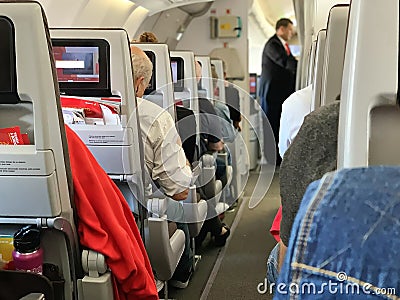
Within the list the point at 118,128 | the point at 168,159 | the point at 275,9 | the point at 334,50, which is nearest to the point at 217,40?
the point at 275,9

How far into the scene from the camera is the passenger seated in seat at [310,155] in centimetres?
98

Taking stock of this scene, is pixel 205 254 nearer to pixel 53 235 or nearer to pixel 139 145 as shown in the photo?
pixel 139 145

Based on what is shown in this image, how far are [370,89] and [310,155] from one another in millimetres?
209

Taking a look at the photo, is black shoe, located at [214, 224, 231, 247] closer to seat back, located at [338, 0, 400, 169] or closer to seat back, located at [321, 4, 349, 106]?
seat back, located at [321, 4, 349, 106]

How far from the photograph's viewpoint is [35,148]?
151cm

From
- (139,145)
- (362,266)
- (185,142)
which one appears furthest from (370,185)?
(185,142)

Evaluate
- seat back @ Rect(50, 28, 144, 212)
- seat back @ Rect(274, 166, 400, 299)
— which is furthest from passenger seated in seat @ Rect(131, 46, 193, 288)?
seat back @ Rect(274, 166, 400, 299)

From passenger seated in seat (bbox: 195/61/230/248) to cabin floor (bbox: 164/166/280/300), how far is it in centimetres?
9

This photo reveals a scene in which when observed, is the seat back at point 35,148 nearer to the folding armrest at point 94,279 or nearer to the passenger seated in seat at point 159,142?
the folding armrest at point 94,279

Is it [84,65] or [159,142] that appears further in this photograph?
[159,142]

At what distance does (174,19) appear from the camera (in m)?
7.74

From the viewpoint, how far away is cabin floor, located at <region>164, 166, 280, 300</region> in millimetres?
3557

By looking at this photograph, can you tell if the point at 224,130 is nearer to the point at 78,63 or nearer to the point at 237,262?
the point at 237,262

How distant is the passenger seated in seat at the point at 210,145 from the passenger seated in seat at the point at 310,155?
3271mm
